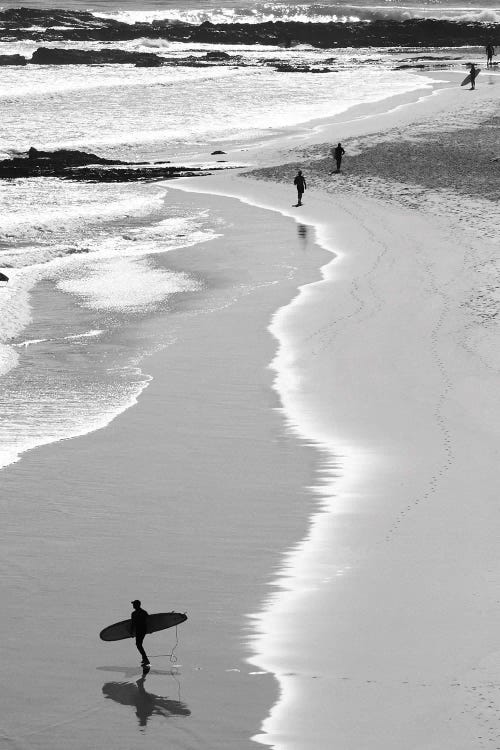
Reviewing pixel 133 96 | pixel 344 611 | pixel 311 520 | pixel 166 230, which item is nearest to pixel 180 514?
pixel 311 520

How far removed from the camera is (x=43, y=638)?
27.0 feet

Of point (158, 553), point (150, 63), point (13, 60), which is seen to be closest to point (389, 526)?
point (158, 553)

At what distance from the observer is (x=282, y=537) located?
10172 millimetres

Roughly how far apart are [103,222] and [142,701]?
920 inches

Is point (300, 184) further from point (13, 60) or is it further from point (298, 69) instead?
point (13, 60)

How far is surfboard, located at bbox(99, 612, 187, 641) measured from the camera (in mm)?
7848

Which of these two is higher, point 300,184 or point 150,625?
point 300,184

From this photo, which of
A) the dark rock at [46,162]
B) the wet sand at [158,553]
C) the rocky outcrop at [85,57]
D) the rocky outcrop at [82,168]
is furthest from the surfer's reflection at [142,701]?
the rocky outcrop at [85,57]

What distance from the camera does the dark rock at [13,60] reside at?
104 m

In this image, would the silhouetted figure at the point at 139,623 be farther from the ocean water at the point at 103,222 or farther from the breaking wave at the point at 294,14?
the breaking wave at the point at 294,14

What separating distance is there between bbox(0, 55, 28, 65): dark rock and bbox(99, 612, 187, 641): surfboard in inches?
4022

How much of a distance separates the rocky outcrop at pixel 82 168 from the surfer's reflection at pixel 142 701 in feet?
100

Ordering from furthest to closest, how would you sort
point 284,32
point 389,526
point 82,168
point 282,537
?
1. point 284,32
2. point 82,168
3. point 389,526
4. point 282,537

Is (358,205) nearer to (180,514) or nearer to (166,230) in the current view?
(166,230)
